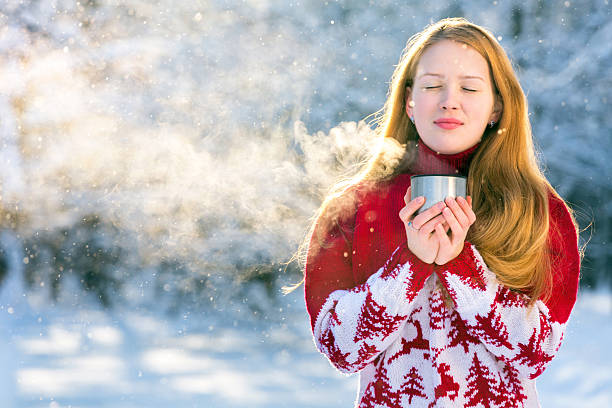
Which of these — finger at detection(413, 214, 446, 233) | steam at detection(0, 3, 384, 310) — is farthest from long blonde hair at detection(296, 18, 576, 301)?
steam at detection(0, 3, 384, 310)

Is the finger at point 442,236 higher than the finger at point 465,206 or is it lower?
lower

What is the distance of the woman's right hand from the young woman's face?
0.28 metres

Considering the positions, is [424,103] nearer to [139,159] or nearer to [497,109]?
[497,109]

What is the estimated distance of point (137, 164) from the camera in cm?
796

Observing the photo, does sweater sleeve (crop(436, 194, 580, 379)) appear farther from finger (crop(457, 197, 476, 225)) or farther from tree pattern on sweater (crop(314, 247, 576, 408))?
finger (crop(457, 197, 476, 225))

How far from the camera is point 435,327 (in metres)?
1.46

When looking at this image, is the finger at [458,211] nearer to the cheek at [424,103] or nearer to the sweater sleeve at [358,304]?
the sweater sleeve at [358,304]

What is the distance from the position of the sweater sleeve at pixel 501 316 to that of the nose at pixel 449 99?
0.36 meters

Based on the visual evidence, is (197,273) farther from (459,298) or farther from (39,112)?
(459,298)

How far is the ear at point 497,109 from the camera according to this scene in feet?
5.57

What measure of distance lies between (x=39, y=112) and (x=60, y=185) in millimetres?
1044

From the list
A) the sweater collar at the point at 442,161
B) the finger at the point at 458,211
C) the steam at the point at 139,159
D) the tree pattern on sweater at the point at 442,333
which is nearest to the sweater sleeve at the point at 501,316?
the tree pattern on sweater at the point at 442,333

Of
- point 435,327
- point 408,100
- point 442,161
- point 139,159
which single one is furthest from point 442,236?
point 139,159

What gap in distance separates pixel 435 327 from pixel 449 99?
1.90 feet
